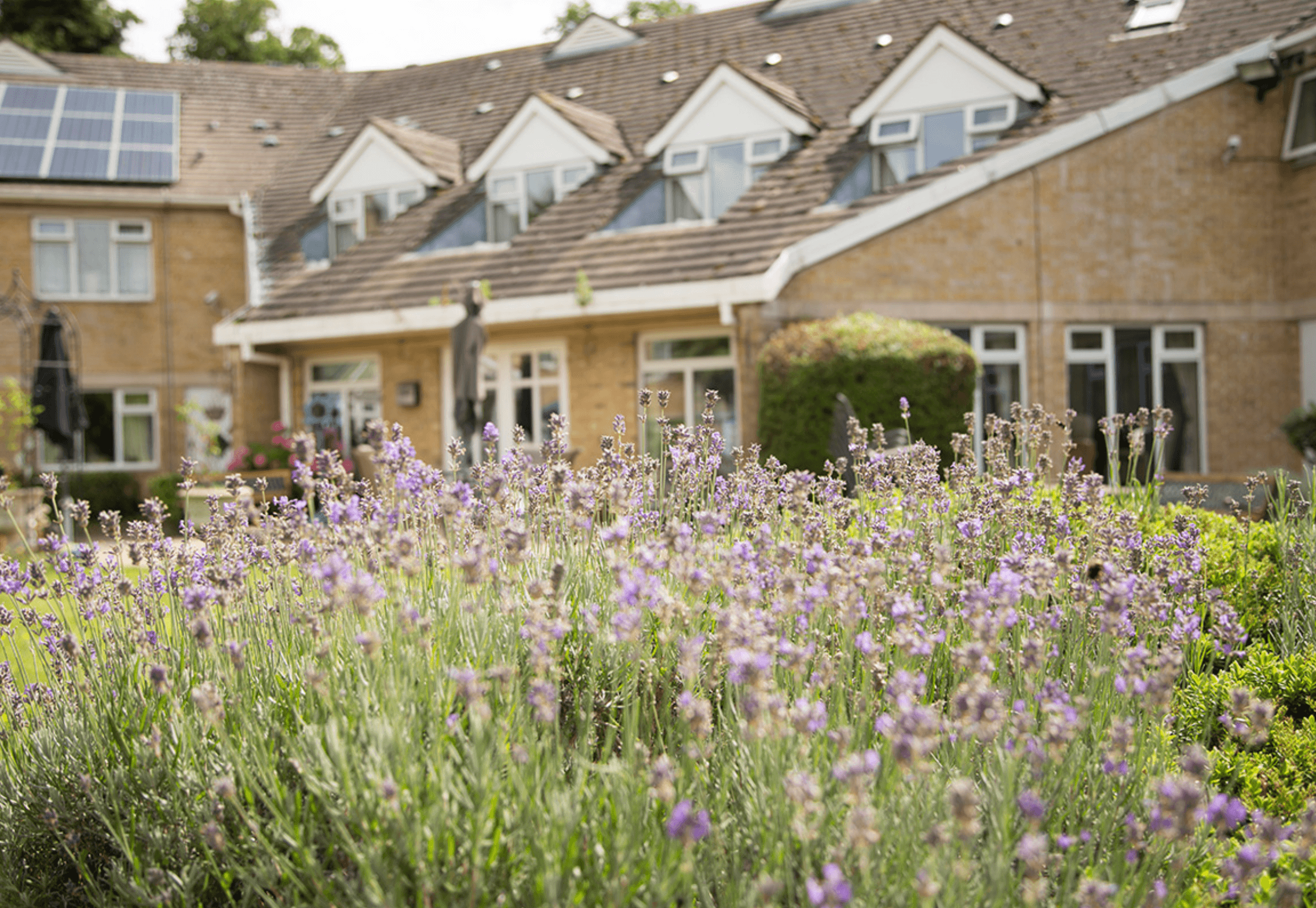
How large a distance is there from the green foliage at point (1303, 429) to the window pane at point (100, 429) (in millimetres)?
18601

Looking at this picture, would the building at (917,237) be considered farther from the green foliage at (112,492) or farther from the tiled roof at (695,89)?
the green foliage at (112,492)

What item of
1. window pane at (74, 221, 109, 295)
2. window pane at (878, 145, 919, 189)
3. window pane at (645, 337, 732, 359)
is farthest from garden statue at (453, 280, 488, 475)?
window pane at (74, 221, 109, 295)

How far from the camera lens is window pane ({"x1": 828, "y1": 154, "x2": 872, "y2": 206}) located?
1350cm

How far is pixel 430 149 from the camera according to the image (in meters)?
17.5

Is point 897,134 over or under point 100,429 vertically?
over

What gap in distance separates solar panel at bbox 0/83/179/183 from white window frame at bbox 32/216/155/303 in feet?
2.42

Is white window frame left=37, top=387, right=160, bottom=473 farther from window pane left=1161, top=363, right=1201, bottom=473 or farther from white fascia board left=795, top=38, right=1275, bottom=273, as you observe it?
window pane left=1161, top=363, right=1201, bottom=473

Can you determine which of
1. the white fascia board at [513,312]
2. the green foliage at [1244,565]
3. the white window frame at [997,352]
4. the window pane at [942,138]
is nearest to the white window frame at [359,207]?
the white fascia board at [513,312]

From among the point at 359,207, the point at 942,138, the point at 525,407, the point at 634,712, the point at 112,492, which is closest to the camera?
the point at 634,712

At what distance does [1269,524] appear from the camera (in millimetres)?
5004

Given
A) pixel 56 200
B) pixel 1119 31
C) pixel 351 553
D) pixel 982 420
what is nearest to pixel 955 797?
pixel 351 553

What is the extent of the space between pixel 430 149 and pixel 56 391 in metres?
7.12

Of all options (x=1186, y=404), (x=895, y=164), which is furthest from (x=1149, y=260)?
(x=895, y=164)

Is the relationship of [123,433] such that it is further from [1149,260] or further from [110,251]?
[1149,260]
